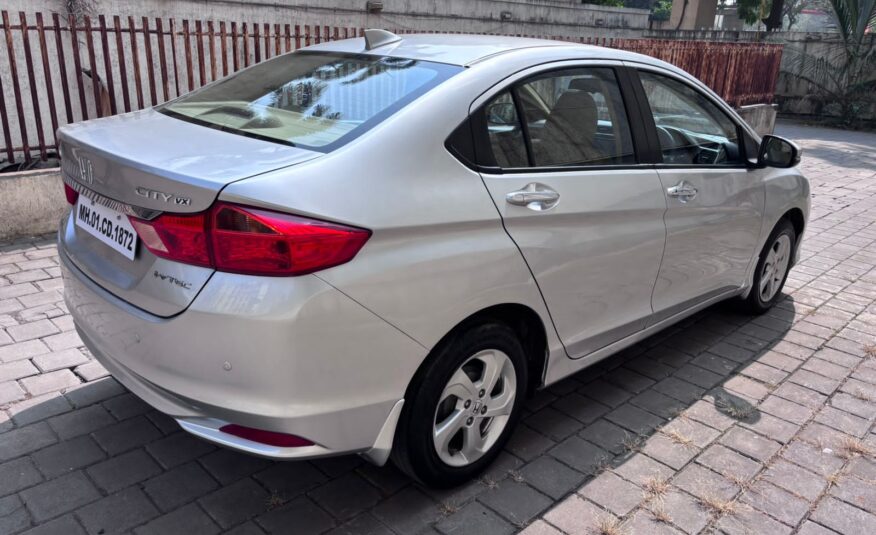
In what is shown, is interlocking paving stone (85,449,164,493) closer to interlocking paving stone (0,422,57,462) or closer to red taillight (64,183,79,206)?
interlocking paving stone (0,422,57,462)

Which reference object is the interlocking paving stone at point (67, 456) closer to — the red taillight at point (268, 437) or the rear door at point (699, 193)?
the red taillight at point (268, 437)

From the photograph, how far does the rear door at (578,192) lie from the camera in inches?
107

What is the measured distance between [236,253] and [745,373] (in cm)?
307

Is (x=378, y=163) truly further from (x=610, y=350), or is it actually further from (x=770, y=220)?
(x=770, y=220)

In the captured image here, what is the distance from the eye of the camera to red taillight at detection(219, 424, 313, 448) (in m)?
2.20

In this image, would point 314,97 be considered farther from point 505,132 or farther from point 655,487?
point 655,487

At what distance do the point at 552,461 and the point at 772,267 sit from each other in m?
2.55

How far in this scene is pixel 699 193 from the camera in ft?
11.9

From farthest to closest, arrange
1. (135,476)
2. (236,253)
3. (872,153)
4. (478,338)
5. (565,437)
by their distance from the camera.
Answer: (872,153)
(565,437)
(135,476)
(478,338)
(236,253)

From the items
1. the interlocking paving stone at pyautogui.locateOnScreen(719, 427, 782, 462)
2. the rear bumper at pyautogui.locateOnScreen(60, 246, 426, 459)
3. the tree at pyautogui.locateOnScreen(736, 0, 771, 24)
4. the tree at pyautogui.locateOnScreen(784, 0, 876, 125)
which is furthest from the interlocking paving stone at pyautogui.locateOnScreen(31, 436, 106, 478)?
the tree at pyautogui.locateOnScreen(736, 0, 771, 24)

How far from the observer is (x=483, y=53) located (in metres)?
2.95

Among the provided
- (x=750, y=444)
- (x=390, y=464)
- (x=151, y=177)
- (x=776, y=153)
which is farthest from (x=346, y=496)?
(x=776, y=153)

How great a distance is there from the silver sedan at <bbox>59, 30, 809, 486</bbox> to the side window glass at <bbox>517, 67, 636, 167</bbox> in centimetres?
1

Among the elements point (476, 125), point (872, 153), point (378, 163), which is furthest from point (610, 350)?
point (872, 153)
